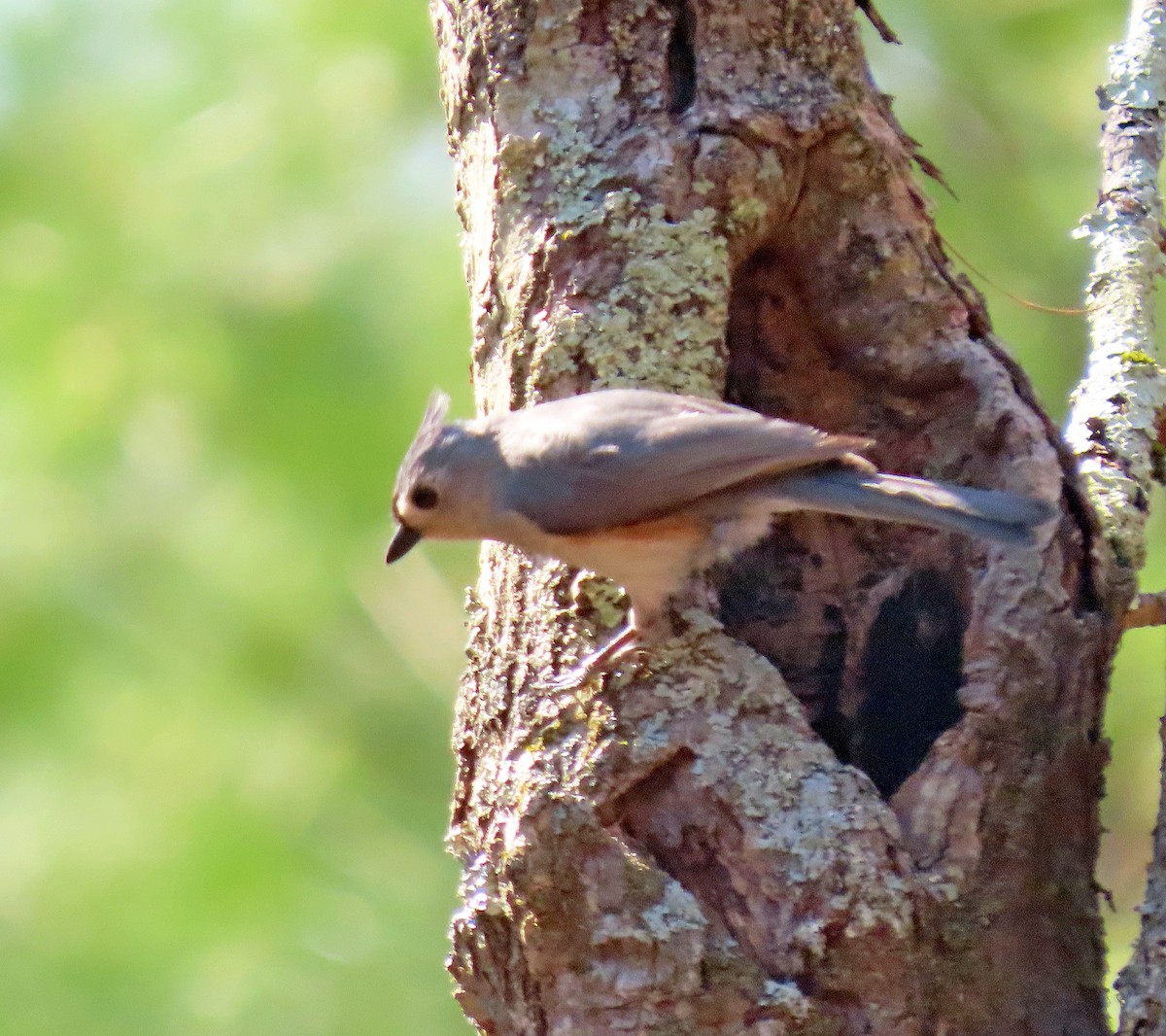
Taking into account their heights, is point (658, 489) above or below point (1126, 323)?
below

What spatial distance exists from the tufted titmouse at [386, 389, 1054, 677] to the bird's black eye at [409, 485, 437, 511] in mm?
90

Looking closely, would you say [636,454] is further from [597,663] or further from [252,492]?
[252,492]

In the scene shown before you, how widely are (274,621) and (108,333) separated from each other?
766 mm

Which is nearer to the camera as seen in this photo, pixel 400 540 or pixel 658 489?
pixel 658 489

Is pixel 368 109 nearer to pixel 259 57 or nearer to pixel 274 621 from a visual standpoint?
pixel 259 57

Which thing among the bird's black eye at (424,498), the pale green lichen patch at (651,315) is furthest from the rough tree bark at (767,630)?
the bird's black eye at (424,498)

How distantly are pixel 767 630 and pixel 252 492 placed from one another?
1.37m

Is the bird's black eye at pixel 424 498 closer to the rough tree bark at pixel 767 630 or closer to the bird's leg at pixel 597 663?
the rough tree bark at pixel 767 630

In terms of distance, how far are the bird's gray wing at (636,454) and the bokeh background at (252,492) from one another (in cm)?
108

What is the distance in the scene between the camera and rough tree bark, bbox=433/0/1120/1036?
5.33 ft

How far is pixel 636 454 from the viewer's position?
6.03ft

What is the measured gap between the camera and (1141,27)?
2.53 meters

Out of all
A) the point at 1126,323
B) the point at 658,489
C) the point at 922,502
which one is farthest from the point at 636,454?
the point at 1126,323

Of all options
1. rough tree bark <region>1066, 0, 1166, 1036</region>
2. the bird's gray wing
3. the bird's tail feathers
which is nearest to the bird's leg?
the bird's gray wing
